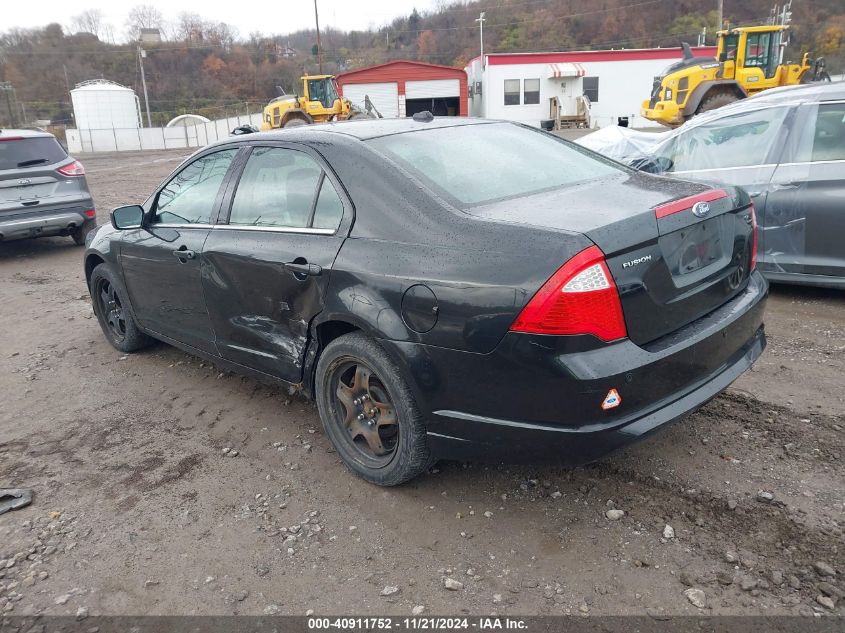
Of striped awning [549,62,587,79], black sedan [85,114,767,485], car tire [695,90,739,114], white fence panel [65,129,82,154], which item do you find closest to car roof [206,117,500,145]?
black sedan [85,114,767,485]

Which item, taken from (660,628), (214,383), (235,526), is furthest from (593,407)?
(214,383)

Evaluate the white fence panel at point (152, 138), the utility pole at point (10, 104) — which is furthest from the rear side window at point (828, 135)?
the utility pole at point (10, 104)

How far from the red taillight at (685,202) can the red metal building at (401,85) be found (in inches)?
1608

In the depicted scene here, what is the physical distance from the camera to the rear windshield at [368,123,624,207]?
2.94 meters

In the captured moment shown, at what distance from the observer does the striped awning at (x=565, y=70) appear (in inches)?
1549

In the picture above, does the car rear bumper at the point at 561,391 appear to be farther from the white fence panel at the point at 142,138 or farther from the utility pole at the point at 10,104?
the utility pole at the point at 10,104

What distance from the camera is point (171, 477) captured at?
3383 millimetres

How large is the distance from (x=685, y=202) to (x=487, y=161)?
0.99 metres

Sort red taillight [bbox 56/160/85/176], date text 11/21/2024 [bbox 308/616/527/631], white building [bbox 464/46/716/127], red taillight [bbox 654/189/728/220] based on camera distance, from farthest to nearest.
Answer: white building [bbox 464/46/716/127], red taillight [bbox 56/160/85/176], red taillight [bbox 654/189/728/220], date text 11/21/2024 [bbox 308/616/527/631]

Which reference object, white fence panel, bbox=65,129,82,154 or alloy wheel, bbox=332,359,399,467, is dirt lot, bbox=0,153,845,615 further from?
white fence panel, bbox=65,129,82,154

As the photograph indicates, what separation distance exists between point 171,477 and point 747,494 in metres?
2.77

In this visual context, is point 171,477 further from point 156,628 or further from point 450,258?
point 450,258

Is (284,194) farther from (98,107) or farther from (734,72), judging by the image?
(98,107)

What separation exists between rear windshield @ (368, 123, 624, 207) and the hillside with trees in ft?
233
